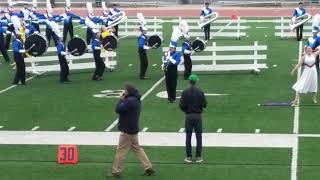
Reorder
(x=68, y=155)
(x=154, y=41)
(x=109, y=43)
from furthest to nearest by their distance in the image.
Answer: (x=154, y=41) → (x=109, y=43) → (x=68, y=155)

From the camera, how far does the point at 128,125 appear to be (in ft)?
42.3

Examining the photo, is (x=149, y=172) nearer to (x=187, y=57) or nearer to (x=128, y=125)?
(x=128, y=125)

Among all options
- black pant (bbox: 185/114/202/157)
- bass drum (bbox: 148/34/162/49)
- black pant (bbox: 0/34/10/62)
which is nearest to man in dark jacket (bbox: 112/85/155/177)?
black pant (bbox: 185/114/202/157)

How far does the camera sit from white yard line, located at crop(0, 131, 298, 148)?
15.5m

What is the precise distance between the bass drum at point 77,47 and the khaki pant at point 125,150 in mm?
12253

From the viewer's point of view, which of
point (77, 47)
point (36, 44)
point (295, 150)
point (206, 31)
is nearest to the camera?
point (295, 150)

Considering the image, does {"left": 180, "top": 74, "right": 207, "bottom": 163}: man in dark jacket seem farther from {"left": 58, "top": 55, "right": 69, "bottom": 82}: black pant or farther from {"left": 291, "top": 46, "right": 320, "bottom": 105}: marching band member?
{"left": 58, "top": 55, "right": 69, "bottom": 82}: black pant

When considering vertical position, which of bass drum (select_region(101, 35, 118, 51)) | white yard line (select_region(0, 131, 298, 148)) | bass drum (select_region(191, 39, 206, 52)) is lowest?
white yard line (select_region(0, 131, 298, 148))

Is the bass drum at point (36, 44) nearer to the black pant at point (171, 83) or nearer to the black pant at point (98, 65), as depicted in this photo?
the black pant at point (98, 65)

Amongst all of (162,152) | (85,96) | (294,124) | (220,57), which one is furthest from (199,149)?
(220,57)

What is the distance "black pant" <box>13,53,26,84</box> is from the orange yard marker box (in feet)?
33.9

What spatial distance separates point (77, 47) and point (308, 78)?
28.3ft

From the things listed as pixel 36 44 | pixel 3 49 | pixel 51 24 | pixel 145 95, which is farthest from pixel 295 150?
pixel 3 49

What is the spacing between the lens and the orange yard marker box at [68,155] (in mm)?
14023
